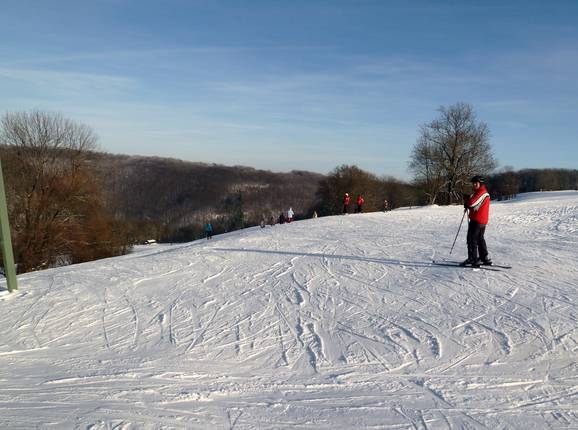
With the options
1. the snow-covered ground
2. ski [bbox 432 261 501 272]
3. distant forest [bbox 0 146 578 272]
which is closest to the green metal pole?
the snow-covered ground

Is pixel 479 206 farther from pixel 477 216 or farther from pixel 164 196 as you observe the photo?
pixel 164 196

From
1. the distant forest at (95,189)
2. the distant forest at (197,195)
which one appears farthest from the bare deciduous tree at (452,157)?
the distant forest at (197,195)

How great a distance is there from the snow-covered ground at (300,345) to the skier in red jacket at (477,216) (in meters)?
0.49

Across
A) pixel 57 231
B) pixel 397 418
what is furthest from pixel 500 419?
pixel 57 231

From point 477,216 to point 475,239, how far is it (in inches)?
24.1

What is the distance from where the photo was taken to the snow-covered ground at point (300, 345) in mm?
4348

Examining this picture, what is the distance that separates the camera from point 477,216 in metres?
9.18

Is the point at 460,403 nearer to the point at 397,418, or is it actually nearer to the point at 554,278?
the point at 397,418

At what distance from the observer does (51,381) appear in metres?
5.26

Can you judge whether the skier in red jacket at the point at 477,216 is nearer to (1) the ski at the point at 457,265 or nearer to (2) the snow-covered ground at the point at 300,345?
(1) the ski at the point at 457,265

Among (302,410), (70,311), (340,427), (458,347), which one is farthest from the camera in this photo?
(70,311)

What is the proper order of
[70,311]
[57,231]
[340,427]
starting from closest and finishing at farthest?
1. [340,427]
2. [70,311]
3. [57,231]

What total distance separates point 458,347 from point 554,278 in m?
4.61

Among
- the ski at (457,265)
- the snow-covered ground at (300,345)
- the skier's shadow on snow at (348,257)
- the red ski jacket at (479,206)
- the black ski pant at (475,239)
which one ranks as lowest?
the snow-covered ground at (300,345)
